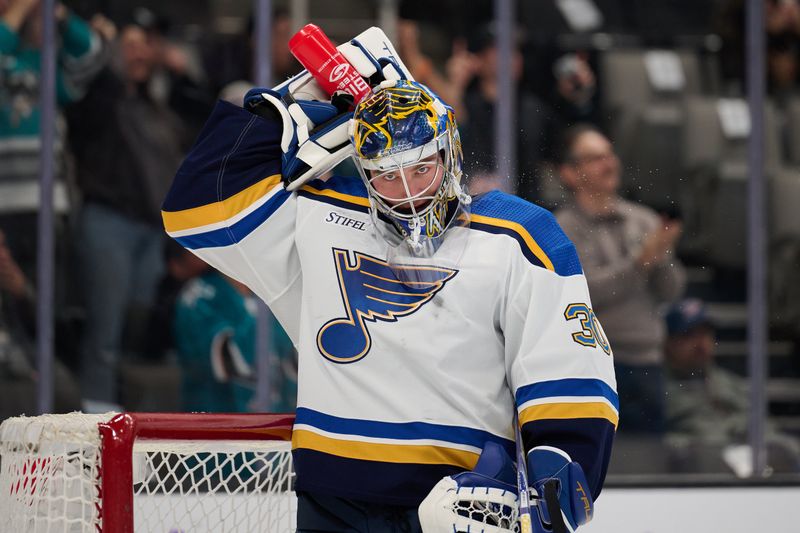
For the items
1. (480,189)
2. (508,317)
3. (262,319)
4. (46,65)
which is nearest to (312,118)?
(480,189)

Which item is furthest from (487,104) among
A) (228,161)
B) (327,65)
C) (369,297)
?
(369,297)

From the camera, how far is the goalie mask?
5.75 ft

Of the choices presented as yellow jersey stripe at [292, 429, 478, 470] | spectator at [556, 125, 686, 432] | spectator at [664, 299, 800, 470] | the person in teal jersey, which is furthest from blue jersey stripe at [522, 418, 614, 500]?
the person in teal jersey

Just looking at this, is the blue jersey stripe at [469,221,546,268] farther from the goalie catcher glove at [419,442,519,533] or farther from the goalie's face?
the goalie catcher glove at [419,442,519,533]

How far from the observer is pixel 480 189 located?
1.93 m

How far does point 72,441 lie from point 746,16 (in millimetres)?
2860

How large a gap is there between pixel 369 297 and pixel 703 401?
2.30m

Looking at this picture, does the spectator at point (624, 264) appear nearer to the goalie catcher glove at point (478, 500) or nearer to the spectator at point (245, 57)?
the spectator at point (245, 57)

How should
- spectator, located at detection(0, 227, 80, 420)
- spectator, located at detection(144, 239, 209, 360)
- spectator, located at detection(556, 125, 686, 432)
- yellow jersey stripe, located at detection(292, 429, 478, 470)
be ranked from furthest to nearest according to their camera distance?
spectator, located at detection(144, 239, 209, 360) < spectator, located at detection(0, 227, 80, 420) < spectator, located at detection(556, 125, 686, 432) < yellow jersey stripe, located at detection(292, 429, 478, 470)

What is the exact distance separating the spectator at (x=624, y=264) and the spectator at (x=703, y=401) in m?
0.06

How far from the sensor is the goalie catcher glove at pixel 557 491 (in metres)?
1.62

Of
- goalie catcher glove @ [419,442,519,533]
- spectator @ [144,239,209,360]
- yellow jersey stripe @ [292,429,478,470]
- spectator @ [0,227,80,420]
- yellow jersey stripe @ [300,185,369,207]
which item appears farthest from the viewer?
spectator @ [144,239,209,360]

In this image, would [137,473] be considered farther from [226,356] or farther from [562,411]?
[226,356]

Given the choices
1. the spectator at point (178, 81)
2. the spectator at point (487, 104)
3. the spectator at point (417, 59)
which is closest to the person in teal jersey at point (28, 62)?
the spectator at point (178, 81)
